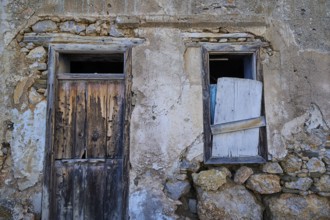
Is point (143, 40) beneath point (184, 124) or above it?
above

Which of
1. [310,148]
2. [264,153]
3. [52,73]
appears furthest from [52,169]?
[310,148]

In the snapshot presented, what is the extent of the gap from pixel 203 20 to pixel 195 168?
6.28 ft

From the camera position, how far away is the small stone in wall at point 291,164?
3715mm

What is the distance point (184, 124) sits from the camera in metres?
3.79

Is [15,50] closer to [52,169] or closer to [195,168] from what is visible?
[52,169]

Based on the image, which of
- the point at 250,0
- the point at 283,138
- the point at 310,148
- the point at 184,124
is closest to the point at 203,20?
the point at 250,0

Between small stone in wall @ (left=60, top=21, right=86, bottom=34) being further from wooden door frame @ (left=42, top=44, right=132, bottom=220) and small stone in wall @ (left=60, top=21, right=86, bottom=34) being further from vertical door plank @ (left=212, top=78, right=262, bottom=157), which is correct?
vertical door plank @ (left=212, top=78, right=262, bottom=157)

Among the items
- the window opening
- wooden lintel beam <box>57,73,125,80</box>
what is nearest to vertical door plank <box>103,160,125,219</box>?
wooden lintel beam <box>57,73,125,80</box>

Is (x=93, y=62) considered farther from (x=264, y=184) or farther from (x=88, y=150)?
(x=264, y=184)

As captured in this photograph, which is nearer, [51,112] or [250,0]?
[51,112]

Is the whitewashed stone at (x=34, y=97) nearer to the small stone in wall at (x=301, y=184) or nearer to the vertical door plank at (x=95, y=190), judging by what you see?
the vertical door plank at (x=95, y=190)

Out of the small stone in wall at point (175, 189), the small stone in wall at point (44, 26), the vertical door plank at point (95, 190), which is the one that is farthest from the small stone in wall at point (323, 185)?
the small stone in wall at point (44, 26)

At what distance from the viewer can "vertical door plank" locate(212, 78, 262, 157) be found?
379 cm

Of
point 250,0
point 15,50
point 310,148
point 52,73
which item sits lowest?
point 310,148
